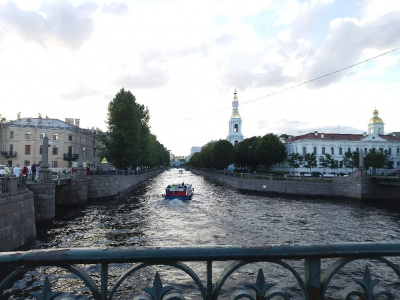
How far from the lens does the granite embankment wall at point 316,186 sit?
38725mm

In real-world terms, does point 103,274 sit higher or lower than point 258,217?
higher

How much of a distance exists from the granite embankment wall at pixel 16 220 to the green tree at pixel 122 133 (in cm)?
3045

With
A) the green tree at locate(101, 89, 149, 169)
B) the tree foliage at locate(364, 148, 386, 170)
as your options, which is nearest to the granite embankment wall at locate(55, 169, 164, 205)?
the green tree at locate(101, 89, 149, 169)

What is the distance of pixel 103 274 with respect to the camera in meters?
1.95

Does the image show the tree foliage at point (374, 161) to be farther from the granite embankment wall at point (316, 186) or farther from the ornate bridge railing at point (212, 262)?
the ornate bridge railing at point (212, 262)

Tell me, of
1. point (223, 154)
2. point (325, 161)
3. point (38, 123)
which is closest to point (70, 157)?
point (38, 123)

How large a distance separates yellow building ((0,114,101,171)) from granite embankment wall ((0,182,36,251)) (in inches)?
1462

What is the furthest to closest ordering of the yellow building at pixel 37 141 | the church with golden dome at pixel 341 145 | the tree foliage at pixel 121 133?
the church with golden dome at pixel 341 145 < the yellow building at pixel 37 141 < the tree foliage at pixel 121 133

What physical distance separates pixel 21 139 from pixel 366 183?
60.4m

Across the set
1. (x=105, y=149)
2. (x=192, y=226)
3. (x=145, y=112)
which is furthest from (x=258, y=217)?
(x=145, y=112)

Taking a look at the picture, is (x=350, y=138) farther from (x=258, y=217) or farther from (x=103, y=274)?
(x=103, y=274)

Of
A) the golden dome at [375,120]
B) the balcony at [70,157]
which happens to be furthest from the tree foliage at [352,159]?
the balcony at [70,157]

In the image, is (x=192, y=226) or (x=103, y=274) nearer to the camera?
(x=103, y=274)

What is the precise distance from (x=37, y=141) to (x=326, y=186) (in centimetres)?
5366
